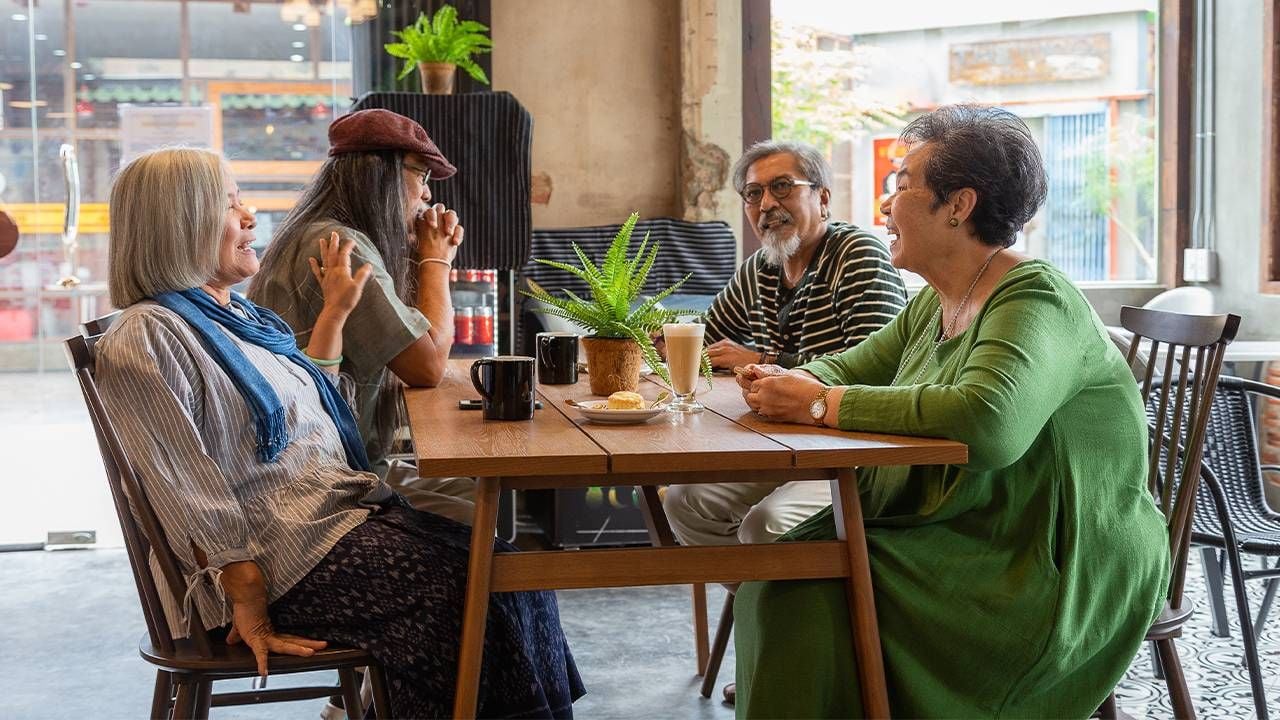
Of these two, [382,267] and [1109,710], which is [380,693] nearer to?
[382,267]

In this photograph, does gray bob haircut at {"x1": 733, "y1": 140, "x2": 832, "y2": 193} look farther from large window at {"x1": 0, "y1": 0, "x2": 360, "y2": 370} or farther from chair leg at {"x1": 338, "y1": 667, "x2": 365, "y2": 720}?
large window at {"x1": 0, "y1": 0, "x2": 360, "y2": 370}

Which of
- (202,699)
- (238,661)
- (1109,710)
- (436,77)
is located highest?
(436,77)

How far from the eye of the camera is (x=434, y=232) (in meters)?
2.90

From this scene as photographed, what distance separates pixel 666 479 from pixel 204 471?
0.67m

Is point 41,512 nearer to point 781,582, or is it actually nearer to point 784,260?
point 784,260

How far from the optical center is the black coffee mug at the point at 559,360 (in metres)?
2.64

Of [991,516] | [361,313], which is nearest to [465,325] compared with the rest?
[361,313]

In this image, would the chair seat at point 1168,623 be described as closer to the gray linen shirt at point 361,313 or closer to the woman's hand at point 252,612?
the woman's hand at point 252,612

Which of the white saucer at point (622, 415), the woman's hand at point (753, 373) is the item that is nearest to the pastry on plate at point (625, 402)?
the white saucer at point (622, 415)

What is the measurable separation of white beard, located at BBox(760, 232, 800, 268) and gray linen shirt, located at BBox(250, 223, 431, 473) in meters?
0.90

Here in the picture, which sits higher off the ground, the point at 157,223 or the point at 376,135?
the point at 376,135

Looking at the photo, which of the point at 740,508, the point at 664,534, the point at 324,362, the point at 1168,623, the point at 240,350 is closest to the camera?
the point at 240,350

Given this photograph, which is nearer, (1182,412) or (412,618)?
(412,618)

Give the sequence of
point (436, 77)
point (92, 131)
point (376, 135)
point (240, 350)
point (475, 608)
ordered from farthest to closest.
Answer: point (92, 131) → point (436, 77) → point (376, 135) → point (240, 350) → point (475, 608)
